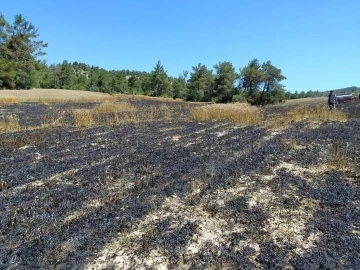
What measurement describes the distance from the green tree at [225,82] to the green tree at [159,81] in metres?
24.3

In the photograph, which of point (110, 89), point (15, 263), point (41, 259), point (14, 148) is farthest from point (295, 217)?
point (110, 89)

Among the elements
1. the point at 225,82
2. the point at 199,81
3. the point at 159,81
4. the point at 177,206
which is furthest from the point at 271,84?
the point at 177,206

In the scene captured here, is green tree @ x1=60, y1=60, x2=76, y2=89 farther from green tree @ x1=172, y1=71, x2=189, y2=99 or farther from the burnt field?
the burnt field

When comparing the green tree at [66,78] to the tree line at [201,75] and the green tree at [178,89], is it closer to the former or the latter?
the tree line at [201,75]

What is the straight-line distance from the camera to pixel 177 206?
14.7 feet

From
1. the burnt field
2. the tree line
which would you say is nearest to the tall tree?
the tree line

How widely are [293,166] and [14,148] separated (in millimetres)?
7402

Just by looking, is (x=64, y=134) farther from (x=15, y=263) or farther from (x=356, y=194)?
(x=356, y=194)

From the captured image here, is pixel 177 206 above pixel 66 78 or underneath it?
underneath

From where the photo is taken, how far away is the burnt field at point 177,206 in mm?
3164

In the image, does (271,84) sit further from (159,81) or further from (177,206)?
(177,206)

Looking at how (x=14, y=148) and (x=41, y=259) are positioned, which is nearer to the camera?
(x=41, y=259)

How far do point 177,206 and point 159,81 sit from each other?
7347cm

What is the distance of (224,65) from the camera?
5425 centimetres
